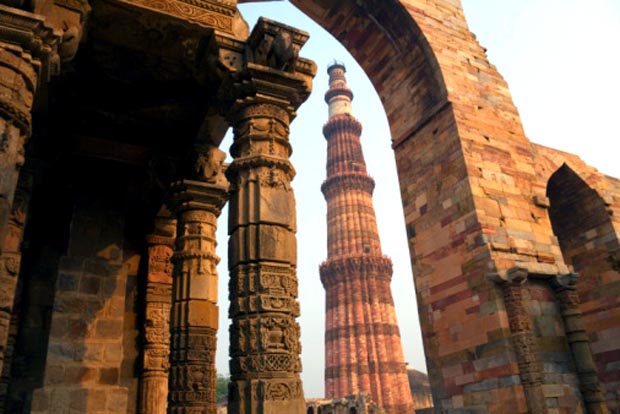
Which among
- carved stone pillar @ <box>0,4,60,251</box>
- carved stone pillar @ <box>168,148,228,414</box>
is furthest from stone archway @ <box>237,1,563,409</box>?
carved stone pillar @ <box>0,4,60,251</box>

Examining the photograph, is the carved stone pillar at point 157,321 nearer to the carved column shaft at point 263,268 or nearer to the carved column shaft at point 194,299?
the carved column shaft at point 194,299

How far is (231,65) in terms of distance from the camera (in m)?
4.81

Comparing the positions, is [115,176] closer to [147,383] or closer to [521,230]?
[147,383]

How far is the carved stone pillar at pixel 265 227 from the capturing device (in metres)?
3.80

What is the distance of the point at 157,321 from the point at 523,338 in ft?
18.8

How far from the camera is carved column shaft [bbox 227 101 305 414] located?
148 inches

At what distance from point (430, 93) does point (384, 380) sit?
28992 mm

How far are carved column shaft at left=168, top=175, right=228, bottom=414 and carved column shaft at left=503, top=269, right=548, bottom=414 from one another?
4.70 m

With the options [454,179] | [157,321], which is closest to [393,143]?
[454,179]

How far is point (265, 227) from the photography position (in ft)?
13.8

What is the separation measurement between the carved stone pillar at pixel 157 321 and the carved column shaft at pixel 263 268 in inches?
121

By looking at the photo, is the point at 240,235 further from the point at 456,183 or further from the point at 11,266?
the point at 456,183

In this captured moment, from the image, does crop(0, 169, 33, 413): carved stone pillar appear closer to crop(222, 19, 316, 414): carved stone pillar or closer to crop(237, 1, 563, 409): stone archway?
crop(222, 19, 316, 414): carved stone pillar

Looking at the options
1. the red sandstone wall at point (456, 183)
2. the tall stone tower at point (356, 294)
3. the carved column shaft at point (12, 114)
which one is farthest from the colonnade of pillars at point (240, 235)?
the tall stone tower at point (356, 294)
